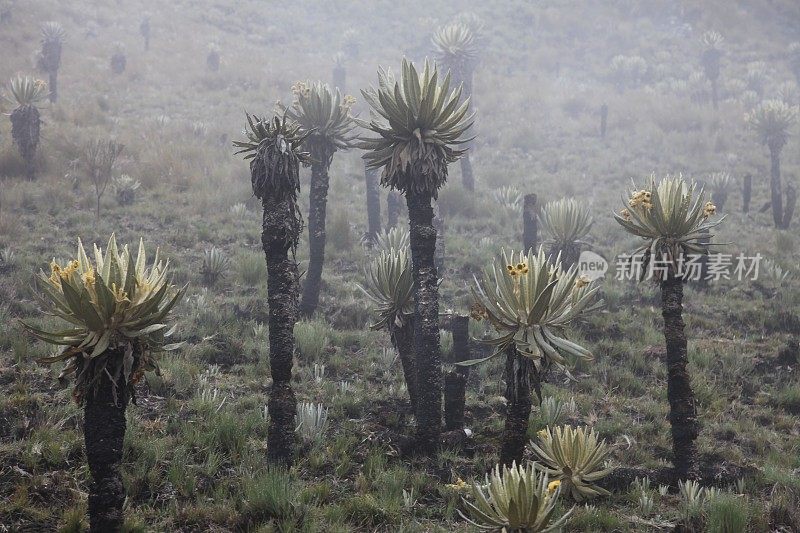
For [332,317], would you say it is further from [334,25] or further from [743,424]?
[334,25]

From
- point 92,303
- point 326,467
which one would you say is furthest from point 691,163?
point 92,303

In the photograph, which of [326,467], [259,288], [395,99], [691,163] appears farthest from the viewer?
[691,163]

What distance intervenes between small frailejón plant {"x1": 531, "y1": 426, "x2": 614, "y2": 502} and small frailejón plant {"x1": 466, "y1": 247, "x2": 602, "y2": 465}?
0.46 meters

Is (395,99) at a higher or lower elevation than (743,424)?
higher

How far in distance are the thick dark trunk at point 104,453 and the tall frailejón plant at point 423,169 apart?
3929mm

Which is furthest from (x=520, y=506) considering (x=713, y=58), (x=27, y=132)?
(x=713, y=58)

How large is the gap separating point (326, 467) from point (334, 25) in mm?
41420

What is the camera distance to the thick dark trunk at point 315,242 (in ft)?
44.0

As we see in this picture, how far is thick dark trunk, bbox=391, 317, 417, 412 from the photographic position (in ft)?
31.4

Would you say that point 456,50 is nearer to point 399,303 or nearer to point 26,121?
point 26,121

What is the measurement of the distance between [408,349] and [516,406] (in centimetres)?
254

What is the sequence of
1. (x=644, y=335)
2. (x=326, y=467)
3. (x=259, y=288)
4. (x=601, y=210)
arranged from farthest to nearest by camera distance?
(x=601, y=210)
(x=259, y=288)
(x=644, y=335)
(x=326, y=467)

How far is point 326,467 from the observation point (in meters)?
8.01

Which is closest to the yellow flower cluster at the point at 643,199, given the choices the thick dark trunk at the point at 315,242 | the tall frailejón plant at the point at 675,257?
the tall frailejón plant at the point at 675,257
